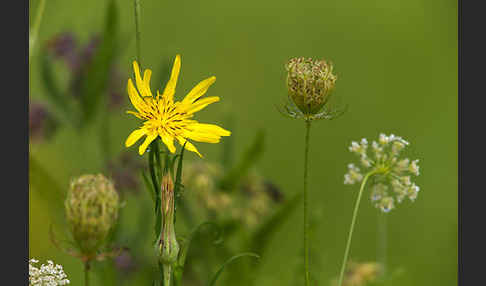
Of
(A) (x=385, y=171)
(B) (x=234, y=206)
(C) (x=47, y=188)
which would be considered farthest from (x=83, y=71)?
(A) (x=385, y=171)

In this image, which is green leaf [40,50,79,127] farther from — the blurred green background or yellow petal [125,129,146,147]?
yellow petal [125,129,146,147]

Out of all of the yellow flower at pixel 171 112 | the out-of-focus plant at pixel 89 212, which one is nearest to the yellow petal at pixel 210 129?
the yellow flower at pixel 171 112

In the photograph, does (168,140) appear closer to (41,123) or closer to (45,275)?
(45,275)

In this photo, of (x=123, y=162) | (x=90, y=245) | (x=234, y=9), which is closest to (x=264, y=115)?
(x=234, y=9)

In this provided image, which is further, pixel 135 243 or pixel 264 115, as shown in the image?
pixel 264 115

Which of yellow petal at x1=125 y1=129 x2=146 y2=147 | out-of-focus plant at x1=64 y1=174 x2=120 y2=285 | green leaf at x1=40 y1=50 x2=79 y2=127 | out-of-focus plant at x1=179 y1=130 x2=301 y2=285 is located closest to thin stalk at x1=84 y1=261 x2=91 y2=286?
out-of-focus plant at x1=64 y1=174 x2=120 y2=285

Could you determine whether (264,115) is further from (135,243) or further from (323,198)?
(135,243)
